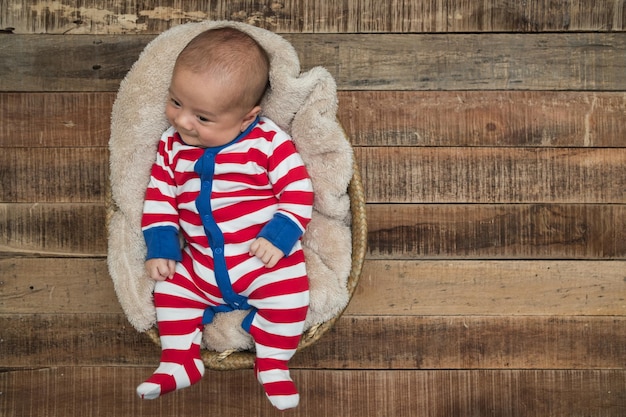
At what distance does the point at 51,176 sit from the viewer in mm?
1434

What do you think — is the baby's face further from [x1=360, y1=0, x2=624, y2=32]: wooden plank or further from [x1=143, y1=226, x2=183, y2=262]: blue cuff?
[x1=360, y1=0, x2=624, y2=32]: wooden plank

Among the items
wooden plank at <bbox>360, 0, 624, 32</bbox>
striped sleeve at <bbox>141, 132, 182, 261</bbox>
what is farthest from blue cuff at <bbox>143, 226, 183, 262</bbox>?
wooden plank at <bbox>360, 0, 624, 32</bbox>

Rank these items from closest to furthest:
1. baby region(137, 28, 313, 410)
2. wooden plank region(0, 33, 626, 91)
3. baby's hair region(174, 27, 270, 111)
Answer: baby's hair region(174, 27, 270, 111)
baby region(137, 28, 313, 410)
wooden plank region(0, 33, 626, 91)

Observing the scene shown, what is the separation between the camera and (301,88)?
1.25 meters

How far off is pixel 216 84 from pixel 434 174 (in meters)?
0.56

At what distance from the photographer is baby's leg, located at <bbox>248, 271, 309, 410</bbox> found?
1.21 metres

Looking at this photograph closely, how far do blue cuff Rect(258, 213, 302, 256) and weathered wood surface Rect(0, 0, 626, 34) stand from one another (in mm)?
475

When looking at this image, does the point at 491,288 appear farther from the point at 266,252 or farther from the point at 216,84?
the point at 216,84

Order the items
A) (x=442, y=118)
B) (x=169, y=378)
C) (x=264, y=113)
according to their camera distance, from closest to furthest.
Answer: (x=169, y=378) → (x=264, y=113) → (x=442, y=118)

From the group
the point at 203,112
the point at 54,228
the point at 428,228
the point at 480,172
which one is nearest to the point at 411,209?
the point at 428,228

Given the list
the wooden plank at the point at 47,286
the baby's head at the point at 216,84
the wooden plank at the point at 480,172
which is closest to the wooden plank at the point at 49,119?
the wooden plank at the point at 47,286

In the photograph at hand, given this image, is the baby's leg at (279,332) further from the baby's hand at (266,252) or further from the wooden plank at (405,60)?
the wooden plank at (405,60)

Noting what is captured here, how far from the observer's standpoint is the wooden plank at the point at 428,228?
1433 mm

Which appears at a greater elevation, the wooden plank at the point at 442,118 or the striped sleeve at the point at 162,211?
the wooden plank at the point at 442,118
